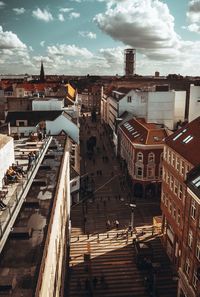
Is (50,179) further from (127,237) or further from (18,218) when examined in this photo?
(127,237)

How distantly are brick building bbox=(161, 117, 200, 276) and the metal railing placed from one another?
648 inches

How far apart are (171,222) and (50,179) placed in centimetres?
1975

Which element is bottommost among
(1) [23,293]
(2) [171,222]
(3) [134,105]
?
(2) [171,222]

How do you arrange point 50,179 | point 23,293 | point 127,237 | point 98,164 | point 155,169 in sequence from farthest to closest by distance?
1. point 98,164
2. point 155,169
3. point 127,237
4. point 50,179
5. point 23,293

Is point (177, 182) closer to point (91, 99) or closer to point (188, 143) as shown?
point (188, 143)

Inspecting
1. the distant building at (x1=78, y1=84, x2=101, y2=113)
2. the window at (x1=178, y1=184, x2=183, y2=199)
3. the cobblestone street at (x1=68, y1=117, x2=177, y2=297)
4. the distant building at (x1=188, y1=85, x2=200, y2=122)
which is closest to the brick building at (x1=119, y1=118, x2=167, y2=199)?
the cobblestone street at (x1=68, y1=117, x2=177, y2=297)

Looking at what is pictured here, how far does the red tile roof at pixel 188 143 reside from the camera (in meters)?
35.4

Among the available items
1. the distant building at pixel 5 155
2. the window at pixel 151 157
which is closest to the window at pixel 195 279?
the distant building at pixel 5 155

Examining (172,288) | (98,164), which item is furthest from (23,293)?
(98,164)

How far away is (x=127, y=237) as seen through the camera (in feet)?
148

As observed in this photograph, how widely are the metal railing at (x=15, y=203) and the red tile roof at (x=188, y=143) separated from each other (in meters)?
16.7

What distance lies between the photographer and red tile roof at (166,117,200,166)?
3541 centimetres

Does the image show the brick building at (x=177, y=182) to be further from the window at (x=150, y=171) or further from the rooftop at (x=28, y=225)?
the rooftop at (x=28, y=225)

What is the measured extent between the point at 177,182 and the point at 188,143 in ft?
16.0
